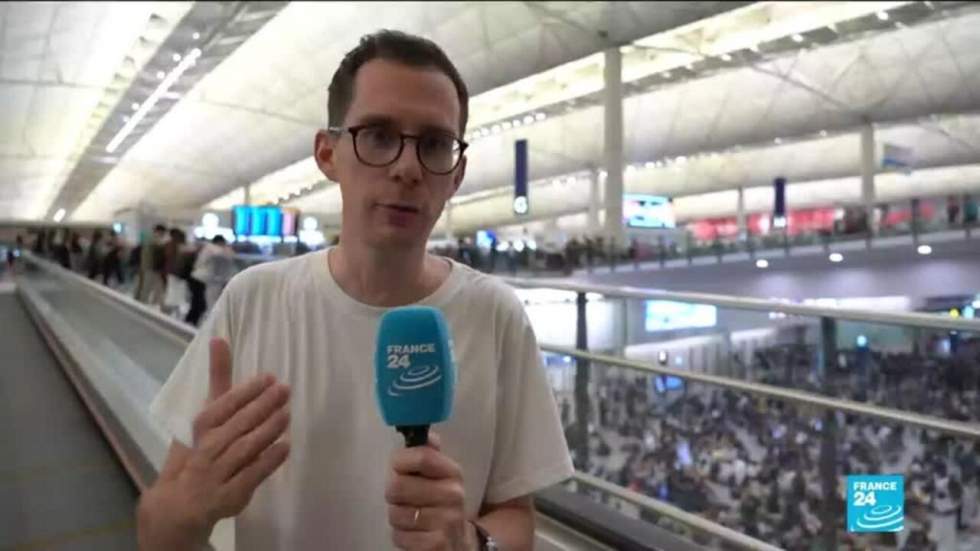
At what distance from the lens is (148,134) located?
43125 millimetres

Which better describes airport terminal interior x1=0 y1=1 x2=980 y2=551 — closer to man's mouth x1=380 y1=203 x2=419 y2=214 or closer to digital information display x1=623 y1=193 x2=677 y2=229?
man's mouth x1=380 y1=203 x2=419 y2=214

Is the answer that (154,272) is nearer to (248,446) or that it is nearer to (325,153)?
(325,153)

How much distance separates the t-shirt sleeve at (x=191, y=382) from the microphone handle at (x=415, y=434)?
44 cm

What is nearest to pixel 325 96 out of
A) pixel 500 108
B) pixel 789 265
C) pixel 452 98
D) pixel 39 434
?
pixel 452 98

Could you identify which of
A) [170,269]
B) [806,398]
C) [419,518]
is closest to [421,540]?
[419,518]

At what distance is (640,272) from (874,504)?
21.6 metres

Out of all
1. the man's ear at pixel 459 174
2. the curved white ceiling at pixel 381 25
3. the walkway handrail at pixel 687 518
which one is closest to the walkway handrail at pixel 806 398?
the walkway handrail at pixel 687 518

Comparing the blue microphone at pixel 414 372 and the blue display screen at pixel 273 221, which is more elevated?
the blue display screen at pixel 273 221

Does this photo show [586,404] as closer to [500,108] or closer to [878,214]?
[878,214]

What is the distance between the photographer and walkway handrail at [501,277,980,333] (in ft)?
7.41

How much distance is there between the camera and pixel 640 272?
2405 cm

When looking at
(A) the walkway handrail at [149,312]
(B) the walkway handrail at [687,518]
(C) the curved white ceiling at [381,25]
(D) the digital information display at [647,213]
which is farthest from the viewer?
(D) the digital information display at [647,213]

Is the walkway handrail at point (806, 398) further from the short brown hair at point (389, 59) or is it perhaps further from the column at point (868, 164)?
the column at point (868, 164)

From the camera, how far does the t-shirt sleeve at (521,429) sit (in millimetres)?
1296
